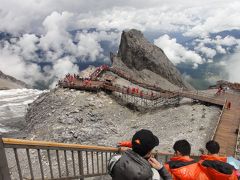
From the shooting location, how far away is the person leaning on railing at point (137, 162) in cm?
561

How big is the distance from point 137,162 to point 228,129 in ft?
74.5

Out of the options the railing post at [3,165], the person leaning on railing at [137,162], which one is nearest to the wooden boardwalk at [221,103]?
the person leaning on railing at [137,162]

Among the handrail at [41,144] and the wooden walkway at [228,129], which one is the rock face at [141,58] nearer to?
the wooden walkway at [228,129]

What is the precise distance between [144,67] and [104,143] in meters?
53.1

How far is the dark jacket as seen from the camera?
5.60m

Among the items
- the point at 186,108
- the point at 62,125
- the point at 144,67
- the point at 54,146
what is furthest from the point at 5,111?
the point at 54,146

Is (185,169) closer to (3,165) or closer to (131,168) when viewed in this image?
(131,168)

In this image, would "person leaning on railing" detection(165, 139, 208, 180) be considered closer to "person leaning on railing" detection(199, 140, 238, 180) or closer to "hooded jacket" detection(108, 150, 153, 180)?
"person leaning on railing" detection(199, 140, 238, 180)

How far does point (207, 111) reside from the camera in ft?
102

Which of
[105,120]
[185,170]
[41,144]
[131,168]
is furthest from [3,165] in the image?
A: [105,120]

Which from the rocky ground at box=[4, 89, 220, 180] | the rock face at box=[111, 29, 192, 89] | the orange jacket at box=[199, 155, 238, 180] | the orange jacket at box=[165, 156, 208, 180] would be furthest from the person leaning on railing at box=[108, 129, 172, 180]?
the rock face at box=[111, 29, 192, 89]

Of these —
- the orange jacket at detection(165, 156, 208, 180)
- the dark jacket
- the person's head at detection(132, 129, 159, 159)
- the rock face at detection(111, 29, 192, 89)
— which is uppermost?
the person's head at detection(132, 129, 159, 159)

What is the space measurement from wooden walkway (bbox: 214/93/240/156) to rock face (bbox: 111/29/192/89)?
47160 millimetres

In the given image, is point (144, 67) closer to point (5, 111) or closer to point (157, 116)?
point (5, 111)
